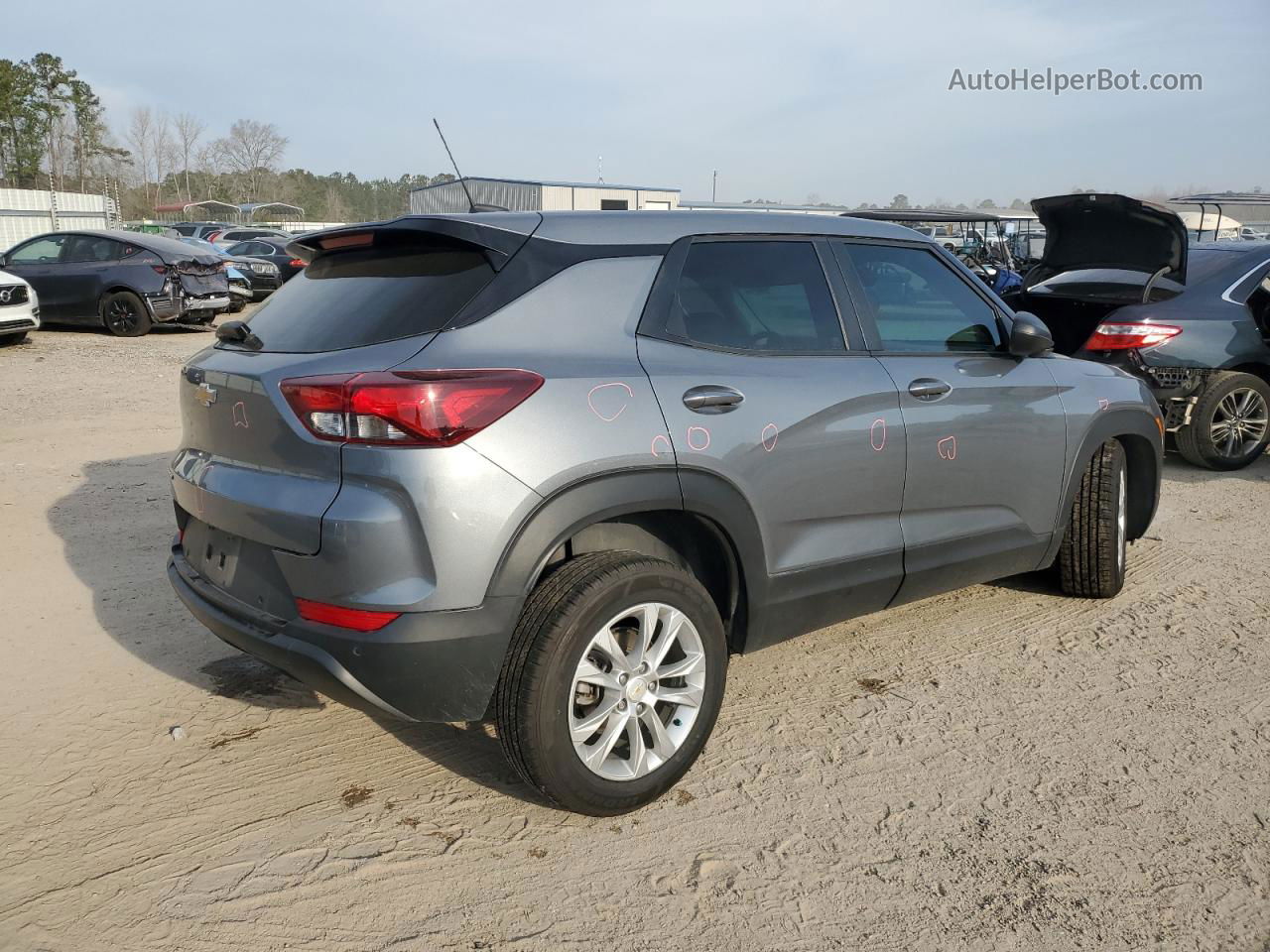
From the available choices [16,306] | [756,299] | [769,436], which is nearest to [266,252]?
[16,306]

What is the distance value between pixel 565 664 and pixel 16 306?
42.5 ft

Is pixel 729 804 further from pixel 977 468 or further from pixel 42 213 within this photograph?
pixel 42 213

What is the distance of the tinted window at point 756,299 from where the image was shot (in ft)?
10.5

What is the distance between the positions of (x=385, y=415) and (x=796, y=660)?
85.9 inches

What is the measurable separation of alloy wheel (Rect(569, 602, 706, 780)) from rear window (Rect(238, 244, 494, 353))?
1.00m

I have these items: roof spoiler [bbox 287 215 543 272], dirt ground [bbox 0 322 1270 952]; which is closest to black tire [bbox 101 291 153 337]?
dirt ground [bbox 0 322 1270 952]

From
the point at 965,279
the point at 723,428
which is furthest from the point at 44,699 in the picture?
the point at 965,279

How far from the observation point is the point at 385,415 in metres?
2.58

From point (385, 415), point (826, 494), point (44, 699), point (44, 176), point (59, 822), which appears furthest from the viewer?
point (44, 176)

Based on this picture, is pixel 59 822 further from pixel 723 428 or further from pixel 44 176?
pixel 44 176

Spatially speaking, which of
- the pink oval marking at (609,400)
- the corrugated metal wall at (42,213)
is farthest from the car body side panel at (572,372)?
the corrugated metal wall at (42,213)

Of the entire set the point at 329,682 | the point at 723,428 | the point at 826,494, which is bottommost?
the point at 329,682

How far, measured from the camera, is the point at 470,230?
2.91 metres

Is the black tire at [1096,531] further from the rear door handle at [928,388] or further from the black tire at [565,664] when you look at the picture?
the black tire at [565,664]
